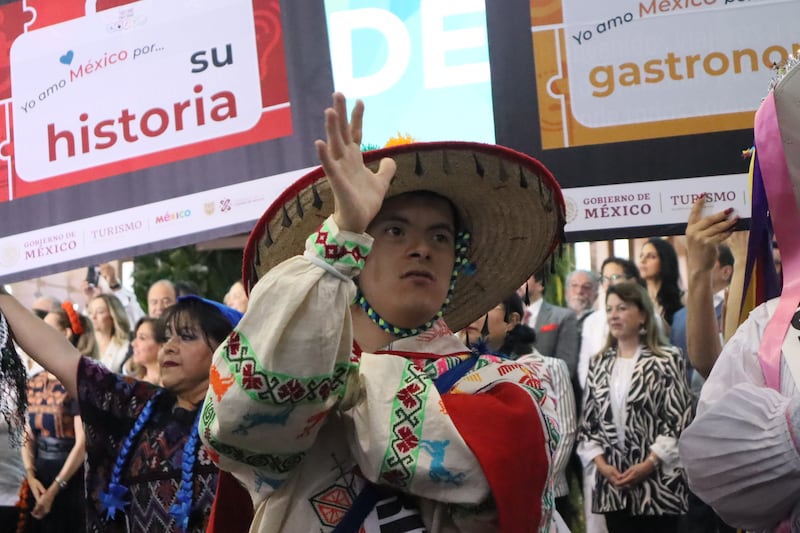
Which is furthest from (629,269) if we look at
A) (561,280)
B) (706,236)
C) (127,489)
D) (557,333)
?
(127,489)

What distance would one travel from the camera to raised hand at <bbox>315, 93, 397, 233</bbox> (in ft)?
6.72

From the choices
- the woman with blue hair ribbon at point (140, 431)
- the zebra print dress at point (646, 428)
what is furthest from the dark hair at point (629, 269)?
the woman with blue hair ribbon at point (140, 431)

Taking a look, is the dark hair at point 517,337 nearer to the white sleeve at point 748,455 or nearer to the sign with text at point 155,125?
the sign with text at point 155,125

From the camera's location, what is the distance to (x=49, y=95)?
461 centimetres

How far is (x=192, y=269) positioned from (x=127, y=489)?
6.39 metres

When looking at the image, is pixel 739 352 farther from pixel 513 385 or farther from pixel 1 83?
pixel 1 83

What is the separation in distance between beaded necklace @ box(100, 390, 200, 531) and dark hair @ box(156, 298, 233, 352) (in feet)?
1.06

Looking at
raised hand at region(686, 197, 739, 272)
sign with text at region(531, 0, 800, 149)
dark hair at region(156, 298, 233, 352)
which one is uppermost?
sign with text at region(531, 0, 800, 149)

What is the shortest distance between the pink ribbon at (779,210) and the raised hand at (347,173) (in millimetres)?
1133

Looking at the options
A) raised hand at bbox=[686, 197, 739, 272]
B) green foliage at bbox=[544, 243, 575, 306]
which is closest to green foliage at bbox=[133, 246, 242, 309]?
green foliage at bbox=[544, 243, 575, 306]

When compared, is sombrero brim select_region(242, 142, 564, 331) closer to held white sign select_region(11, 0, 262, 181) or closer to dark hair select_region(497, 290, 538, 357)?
held white sign select_region(11, 0, 262, 181)

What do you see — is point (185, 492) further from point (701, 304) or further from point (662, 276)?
point (662, 276)

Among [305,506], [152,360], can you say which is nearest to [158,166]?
[152,360]

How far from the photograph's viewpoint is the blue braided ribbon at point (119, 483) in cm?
377
